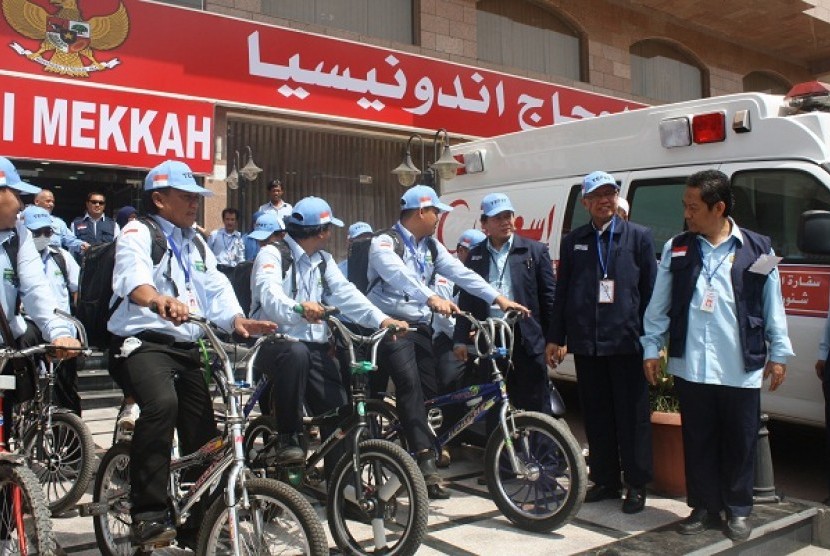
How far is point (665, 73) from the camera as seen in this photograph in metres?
15.9

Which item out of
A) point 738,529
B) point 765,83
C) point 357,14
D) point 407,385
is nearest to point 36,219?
point 407,385

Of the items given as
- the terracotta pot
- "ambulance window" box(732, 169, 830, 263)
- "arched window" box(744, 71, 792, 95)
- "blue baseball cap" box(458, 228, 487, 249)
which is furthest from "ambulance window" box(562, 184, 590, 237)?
"arched window" box(744, 71, 792, 95)

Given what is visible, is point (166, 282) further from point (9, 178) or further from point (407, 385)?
point (407, 385)

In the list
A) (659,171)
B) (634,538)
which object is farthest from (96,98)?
(634,538)

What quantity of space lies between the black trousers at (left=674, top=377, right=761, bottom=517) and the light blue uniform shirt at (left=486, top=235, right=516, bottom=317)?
1.29 m

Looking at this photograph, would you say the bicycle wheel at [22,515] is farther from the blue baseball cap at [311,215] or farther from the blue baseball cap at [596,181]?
the blue baseball cap at [596,181]

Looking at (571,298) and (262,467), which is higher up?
(571,298)

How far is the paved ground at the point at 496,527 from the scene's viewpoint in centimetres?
375

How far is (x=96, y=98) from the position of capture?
877 centimetres

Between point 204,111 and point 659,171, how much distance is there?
20.3 feet

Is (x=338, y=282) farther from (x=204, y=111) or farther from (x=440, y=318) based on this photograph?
(x=204, y=111)

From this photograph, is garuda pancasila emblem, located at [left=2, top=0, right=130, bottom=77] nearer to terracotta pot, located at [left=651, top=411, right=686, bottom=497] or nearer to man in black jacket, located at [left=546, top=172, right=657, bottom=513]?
man in black jacket, located at [left=546, top=172, right=657, bottom=513]

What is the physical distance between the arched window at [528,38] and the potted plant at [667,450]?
9.59 m

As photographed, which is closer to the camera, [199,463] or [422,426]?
[199,463]
